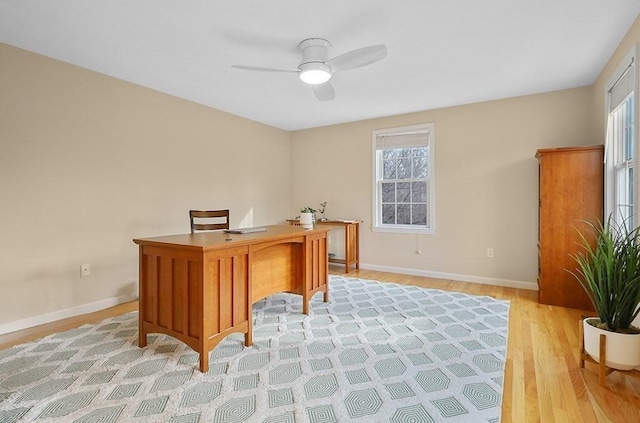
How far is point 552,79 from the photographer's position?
3.36 m

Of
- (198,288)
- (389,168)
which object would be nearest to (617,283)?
(198,288)

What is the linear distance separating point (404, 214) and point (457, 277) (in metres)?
1.15

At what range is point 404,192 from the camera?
15.8ft

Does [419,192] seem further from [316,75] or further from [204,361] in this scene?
[204,361]

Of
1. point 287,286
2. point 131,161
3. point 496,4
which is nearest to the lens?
point 496,4

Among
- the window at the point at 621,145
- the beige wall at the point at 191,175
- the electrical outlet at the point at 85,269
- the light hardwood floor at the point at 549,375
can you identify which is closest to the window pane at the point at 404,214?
the beige wall at the point at 191,175

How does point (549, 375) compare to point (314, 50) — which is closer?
point (549, 375)

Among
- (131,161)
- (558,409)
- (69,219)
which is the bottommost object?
(558,409)

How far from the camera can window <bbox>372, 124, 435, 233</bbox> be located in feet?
15.0

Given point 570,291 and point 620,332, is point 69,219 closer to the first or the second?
point 620,332

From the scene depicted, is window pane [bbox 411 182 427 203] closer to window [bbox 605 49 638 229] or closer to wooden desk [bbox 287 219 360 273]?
wooden desk [bbox 287 219 360 273]

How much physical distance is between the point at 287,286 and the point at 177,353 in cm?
107

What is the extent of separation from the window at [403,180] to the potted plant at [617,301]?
255 cm

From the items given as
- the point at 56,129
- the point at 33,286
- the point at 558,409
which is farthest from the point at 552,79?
the point at 33,286
